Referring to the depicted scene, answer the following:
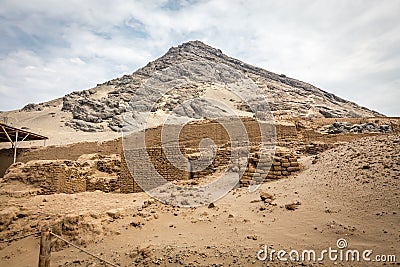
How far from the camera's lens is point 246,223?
14.5 feet

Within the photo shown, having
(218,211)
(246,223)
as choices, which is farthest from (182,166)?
(246,223)

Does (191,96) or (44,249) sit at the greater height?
(191,96)

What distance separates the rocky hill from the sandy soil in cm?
1867

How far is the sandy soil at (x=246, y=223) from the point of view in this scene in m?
3.54

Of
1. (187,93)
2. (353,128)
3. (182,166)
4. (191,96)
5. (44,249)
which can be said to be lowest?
(44,249)

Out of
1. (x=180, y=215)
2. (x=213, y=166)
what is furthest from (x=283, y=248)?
(x=213, y=166)

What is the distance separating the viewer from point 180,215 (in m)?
5.12

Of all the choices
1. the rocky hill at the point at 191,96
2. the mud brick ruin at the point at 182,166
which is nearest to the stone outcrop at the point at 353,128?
the mud brick ruin at the point at 182,166

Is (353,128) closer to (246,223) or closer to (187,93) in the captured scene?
(246,223)

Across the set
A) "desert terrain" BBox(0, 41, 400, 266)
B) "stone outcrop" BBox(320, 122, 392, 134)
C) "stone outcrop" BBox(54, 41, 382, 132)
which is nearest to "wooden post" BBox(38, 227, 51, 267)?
"desert terrain" BBox(0, 41, 400, 266)

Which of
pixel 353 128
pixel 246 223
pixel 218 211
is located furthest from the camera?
pixel 353 128

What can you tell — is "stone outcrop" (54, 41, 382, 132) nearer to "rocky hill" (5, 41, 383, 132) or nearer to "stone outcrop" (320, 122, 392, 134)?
"rocky hill" (5, 41, 383, 132)

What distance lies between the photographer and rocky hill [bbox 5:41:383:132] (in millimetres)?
37469

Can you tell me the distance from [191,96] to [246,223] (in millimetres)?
44782
